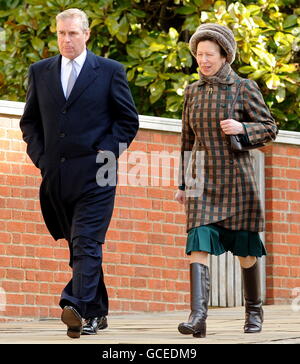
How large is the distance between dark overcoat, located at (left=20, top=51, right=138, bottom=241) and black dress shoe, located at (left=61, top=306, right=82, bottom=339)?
1.70ft

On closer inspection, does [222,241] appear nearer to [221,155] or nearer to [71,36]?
[221,155]

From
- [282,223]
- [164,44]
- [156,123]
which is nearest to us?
[156,123]

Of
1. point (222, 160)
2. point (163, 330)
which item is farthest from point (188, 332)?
point (222, 160)

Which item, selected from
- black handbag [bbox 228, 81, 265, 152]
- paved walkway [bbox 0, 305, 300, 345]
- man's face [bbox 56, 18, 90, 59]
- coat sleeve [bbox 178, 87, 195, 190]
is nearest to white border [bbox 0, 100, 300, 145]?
paved walkway [bbox 0, 305, 300, 345]

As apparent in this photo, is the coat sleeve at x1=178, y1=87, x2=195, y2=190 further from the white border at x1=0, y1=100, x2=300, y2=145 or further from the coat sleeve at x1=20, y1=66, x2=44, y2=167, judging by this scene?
the white border at x1=0, y1=100, x2=300, y2=145

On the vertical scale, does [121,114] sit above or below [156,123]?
below

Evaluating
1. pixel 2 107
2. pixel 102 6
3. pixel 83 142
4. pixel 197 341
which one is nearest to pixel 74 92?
pixel 83 142

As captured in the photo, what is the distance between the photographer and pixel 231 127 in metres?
7.72

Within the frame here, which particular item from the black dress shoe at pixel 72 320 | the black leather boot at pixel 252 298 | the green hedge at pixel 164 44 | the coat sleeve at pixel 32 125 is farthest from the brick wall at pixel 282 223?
the black dress shoe at pixel 72 320

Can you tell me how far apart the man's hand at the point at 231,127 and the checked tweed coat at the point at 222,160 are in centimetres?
Answer: 5

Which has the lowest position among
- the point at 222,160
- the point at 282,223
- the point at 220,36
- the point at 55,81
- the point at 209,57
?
the point at 282,223

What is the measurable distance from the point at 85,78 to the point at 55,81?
0.65 feet

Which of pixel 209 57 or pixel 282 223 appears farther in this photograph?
pixel 282 223

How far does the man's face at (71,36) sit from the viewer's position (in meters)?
7.77
